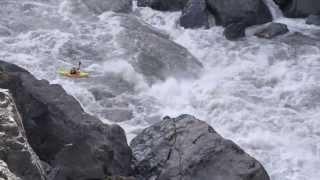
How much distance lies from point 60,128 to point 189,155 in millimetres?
1713

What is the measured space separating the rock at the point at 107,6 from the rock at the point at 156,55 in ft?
4.14

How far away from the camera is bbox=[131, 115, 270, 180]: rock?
781 cm

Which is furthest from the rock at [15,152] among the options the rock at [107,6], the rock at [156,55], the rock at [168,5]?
the rock at [168,5]

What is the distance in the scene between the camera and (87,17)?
50.5 ft

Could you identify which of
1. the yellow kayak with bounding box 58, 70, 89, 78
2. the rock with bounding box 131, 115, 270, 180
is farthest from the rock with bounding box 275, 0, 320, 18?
the rock with bounding box 131, 115, 270, 180

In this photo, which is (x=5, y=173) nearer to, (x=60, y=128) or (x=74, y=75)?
(x=60, y=128)

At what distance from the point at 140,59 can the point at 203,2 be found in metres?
3.12

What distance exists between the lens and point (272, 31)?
14609 millimetres

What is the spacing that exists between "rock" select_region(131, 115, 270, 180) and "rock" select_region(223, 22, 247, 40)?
6.01 m

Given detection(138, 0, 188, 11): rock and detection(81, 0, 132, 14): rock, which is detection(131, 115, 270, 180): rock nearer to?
detection(81, 0, 132, 14): rock

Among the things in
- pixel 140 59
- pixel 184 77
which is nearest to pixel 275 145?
pixel 184 77

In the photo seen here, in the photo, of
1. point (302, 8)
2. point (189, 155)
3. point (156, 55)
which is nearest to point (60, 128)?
point (189, 155)

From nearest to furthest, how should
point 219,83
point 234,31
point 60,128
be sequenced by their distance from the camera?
point 60,128 → point 219,83 → point 234,31

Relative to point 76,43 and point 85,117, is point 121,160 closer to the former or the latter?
point 85,117
